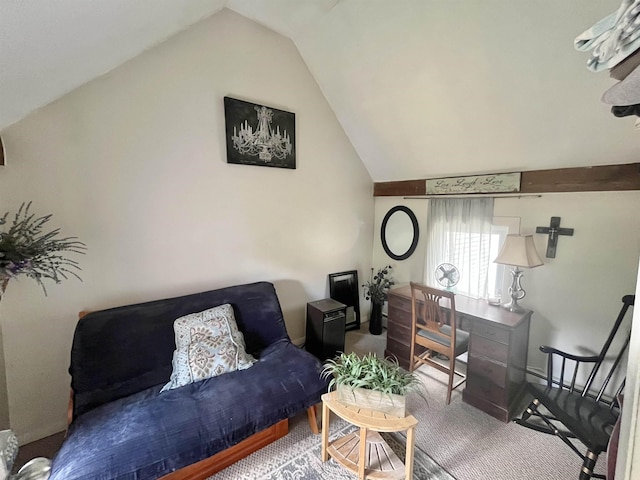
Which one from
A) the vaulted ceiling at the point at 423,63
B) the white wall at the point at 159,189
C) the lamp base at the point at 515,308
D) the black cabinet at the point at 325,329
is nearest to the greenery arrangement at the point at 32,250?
the white wall at the point at 159,189

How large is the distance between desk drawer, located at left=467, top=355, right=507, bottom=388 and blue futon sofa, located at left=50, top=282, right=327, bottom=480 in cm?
126

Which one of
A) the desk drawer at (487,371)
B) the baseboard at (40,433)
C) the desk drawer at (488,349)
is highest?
the desk drawer at (488,349)

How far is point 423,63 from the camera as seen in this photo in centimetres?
213

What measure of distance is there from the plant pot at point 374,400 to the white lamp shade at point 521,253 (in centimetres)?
145

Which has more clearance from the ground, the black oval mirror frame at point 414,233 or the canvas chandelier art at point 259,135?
the canvas chandelier art at point 259,135

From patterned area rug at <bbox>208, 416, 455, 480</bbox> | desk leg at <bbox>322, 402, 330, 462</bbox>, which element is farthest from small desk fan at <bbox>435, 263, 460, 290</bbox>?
desk leg at <bbox>322, 402, 330, 462</bbox>

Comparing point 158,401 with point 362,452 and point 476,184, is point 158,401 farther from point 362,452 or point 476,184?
point 476,184

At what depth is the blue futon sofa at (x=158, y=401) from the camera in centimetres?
135

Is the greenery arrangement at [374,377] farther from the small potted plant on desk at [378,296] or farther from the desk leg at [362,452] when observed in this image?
the small potted plant on desk at [378,296]

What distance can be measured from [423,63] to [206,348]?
8.82 feet

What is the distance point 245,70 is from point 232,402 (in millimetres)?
2605

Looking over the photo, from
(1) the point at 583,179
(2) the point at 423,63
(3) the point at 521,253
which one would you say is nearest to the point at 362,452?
(3) the point at 521,253

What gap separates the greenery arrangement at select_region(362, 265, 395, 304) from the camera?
11.4 feet

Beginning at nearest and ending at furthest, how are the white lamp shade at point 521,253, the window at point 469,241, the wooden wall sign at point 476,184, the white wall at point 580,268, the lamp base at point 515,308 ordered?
the white wall at point 580,268, the white lamp shade at point 521,253, the lamp base at point 515,308, the wooden wall sign at point 476,184, the window at point 469,241
